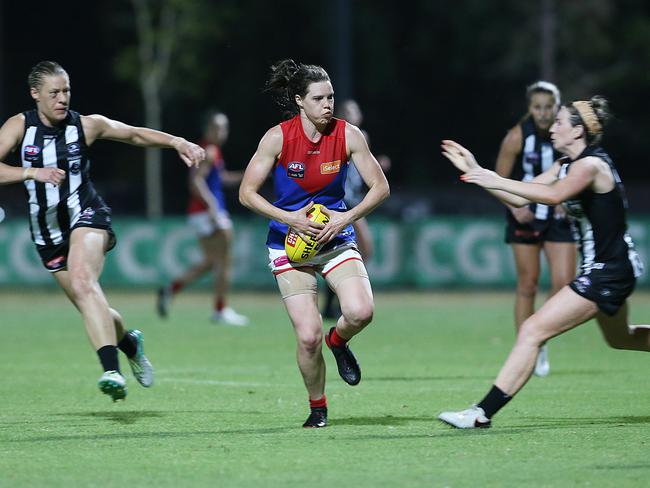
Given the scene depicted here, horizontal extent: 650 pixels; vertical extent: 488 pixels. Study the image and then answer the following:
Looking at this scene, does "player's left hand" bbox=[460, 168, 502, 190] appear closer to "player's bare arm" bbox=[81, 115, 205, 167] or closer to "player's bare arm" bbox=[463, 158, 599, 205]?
"player's bare arm" bbox=[463, 158, 599, 205]

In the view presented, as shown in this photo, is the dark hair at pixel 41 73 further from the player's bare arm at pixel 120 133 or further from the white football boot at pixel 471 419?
the white football boot at pixel 471 419

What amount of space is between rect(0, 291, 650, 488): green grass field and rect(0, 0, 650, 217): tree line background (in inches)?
1287

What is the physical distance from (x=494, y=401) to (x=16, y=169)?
3.48 m

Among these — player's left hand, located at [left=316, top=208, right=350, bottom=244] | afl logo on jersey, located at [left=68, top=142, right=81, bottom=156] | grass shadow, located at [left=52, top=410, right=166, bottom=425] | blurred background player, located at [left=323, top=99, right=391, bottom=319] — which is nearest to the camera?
player's left hand, located at [left=316, top=208, right=350, bottom=244]

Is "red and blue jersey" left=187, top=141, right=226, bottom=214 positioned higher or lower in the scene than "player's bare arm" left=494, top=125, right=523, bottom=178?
lower

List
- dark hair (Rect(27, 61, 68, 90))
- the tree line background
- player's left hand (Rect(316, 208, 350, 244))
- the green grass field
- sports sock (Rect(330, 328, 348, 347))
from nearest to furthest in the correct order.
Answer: the green grass field, player's left hand (Rect(316, 208, 350, 244)), sports sock (Rect(330, 328, 348, 347)), dark hair (Rect(27, 61, 68, 90)), the tree line background

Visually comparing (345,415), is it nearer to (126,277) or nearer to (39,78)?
(39,78)

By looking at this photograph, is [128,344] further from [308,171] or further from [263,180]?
[308,171]

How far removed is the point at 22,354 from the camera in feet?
43.9

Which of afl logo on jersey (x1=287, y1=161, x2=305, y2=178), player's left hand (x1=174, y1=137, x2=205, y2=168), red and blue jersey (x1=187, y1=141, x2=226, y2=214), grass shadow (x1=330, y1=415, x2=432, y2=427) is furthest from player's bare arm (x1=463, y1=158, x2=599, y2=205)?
red and blue jersey (x1=187, y1=141, x2=226, y2=214)

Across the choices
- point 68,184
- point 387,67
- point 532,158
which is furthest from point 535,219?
point 387,67

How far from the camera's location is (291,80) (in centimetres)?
Answer: 841

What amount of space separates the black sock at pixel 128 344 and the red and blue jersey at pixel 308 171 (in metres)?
1.59

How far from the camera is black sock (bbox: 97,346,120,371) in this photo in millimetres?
8547
